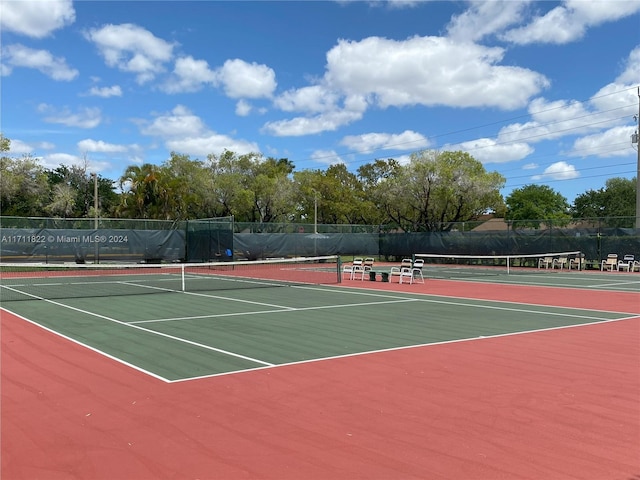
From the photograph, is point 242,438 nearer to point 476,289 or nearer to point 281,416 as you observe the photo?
point 281,416

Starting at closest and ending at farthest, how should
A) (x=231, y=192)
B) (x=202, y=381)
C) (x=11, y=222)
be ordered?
(x=202, y=381), (x=11, y=222), (x=231, y=192)

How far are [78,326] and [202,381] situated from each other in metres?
5.17

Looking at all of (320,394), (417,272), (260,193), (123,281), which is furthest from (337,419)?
(260,193)

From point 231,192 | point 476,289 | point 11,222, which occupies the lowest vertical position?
point 476,289

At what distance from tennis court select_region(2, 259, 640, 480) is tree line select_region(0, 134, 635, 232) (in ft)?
94.8

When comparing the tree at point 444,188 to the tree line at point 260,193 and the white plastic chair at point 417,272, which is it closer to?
the tree line at point 260,193

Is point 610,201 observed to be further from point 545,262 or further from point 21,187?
point 21,187

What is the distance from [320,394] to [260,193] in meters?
44.7

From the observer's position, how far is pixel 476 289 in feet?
64.2

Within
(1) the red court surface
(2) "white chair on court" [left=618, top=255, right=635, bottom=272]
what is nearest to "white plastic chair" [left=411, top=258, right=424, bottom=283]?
(2) "white chair on court" [left=618, top=255, right=635, bottom=272]

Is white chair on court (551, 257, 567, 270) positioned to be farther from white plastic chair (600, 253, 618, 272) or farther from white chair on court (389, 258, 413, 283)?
white chair on court (389, 258, 413, 283)

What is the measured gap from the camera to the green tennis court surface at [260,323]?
812 cm

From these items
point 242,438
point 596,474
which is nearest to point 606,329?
point 596,474

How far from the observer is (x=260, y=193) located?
5016cm
